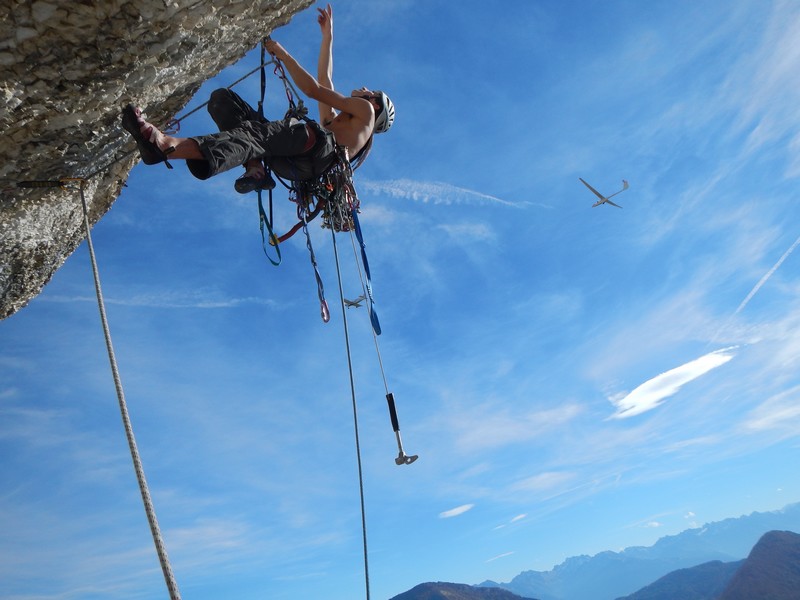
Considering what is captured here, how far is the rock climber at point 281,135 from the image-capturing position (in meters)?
4.22

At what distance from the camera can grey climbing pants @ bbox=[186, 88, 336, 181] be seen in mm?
4406

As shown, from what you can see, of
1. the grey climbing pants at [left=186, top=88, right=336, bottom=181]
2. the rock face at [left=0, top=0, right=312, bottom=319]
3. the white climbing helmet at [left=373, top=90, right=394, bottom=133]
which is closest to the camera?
the rock face at [left=0, top=0, right=312, bottom=319]

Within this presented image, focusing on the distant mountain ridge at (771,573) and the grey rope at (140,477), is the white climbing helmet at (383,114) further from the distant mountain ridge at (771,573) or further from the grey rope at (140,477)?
the distant mountain ridge at (771,573)

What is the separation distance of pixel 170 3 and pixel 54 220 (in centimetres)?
317

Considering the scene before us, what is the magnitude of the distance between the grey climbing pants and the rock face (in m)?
0.56

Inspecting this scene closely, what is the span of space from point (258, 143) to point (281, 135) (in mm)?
301

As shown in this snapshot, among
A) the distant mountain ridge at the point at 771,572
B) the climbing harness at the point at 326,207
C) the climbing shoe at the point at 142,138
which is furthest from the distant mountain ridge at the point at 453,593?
the climbing shoe at the point at 142,138

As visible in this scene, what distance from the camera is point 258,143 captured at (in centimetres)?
495

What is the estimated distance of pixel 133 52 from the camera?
448cm

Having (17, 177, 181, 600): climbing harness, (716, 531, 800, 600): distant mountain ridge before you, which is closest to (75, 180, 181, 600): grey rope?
(17, 177, 181, 600): climbing harness

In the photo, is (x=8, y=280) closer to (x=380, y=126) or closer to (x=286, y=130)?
(x=286, y=130)

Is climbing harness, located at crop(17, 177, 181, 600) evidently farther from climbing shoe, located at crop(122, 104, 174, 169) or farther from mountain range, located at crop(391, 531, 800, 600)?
mountain range, located at crop(391, 531, 800, 600)

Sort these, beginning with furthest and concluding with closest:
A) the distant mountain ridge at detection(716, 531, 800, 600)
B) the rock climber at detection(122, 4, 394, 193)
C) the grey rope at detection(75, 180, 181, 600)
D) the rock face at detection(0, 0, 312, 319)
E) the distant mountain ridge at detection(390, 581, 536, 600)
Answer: the distant mountain ridge at detection(390, 581, 536, 600) < the distant mountain ridge at detection(716, 531, 800, 600) < the rock climber at detection(122, 4, 394, 193) < the rock face at detection(0, 0, 312, 319) < the grey rope at detection(75, 180, 181, 600)

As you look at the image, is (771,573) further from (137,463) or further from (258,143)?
(137,463)
